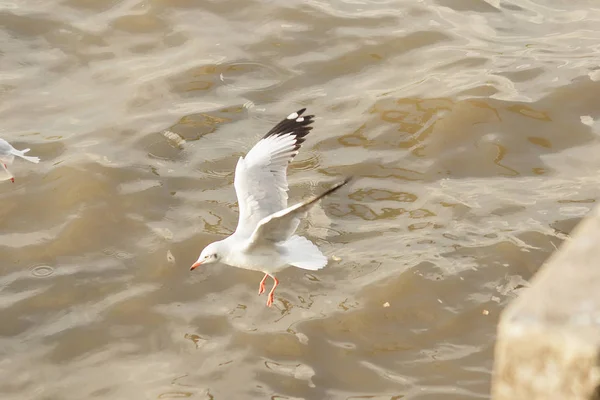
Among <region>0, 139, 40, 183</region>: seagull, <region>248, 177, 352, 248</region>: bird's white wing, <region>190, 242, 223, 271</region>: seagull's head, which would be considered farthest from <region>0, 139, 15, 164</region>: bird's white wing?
<region>248, 177, 352, 248</region>: bird's white wing

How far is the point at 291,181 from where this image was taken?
7023 millimetres

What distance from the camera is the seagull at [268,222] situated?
5406 millimetres

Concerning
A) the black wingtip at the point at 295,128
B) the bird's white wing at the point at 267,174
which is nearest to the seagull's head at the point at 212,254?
the bird's white wing at the point at 267,174

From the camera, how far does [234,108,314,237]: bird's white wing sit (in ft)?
18.9

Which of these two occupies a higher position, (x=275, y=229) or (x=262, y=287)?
(x=275, y=229)

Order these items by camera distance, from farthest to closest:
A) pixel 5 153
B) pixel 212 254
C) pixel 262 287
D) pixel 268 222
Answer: pixel 5 153, pixel 262 287, pixel 212 254, pixel 268 222

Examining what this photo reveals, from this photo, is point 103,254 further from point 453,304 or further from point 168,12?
point 168,12

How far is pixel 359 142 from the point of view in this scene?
24.1 ft

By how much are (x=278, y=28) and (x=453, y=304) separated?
4056mm

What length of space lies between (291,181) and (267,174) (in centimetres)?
112

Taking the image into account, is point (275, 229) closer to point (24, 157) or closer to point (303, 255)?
point (303, 255)

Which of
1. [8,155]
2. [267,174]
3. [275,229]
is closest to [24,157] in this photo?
[8,155]

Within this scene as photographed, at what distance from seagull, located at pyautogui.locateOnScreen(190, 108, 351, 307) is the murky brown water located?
478 mm

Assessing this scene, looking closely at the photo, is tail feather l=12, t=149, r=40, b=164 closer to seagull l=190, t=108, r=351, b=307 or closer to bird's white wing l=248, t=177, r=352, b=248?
seagull l=190, t=108, r=351, b=307
